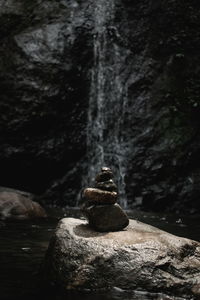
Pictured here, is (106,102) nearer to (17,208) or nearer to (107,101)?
(107,101)

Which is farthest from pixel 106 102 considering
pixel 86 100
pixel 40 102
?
pixel 40 102

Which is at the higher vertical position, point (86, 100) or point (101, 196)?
point (86, 100)

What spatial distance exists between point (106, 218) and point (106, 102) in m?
10.9

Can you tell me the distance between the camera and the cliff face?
52.4ft

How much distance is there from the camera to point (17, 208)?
11.8 m

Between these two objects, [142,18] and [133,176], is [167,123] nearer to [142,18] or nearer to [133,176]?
[133,176]

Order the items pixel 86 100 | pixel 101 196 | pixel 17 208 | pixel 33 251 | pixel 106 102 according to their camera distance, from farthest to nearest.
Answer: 1. pixel 106 102
2. pixel 86 100
3. pixel 17 208
4. pixel 33 251
5. pixel 101 196

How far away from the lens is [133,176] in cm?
1602

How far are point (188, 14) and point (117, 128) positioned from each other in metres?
5.01

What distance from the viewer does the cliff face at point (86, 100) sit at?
52.4ft

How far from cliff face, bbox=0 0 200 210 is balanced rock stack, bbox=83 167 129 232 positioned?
28.4ft

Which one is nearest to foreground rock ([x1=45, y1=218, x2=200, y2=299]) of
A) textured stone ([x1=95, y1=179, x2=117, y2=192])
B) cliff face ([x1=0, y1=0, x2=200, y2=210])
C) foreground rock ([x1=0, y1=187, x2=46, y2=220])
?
textured stone ([x1=95, y1=179, x2=117, y2=192])

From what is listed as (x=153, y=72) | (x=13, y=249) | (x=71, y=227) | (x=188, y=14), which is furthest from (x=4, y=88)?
(x=71, y=227)

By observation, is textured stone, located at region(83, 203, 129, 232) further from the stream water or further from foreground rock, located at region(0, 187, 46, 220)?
the stream water
